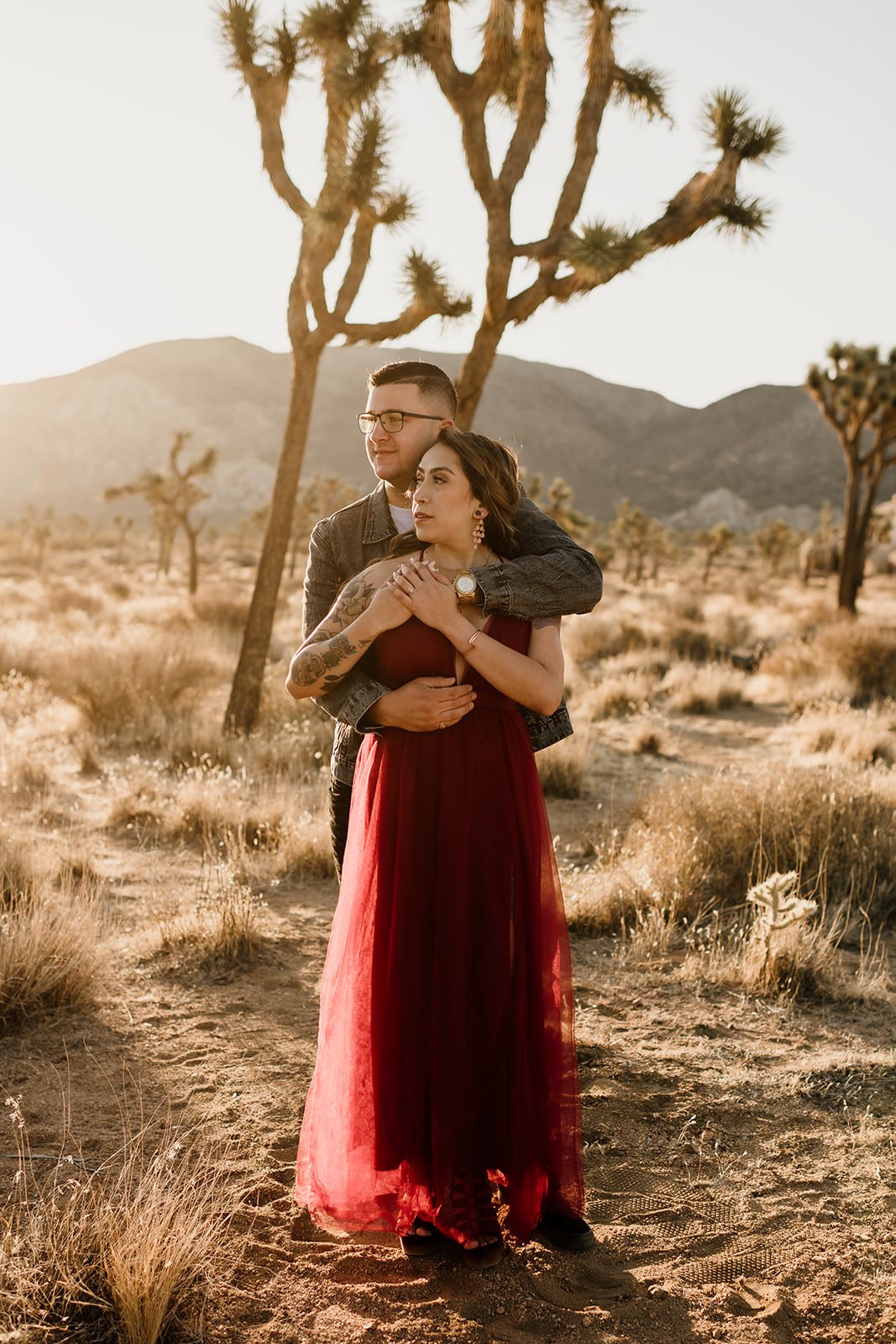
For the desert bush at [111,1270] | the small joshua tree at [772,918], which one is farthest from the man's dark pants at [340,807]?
the small joshua tree at [772,918]

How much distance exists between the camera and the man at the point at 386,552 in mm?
2486

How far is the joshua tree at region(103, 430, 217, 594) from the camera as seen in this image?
26.4 m

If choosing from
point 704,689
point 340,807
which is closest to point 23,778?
Result: point 340,807

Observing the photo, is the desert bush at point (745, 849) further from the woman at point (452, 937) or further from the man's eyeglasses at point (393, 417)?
the man's eyeglasses at point (393, 417)

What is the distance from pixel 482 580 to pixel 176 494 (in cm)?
2757

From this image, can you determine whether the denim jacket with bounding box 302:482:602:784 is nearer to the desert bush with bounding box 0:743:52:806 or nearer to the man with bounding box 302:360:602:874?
the man with bounding box 302:360:602:874

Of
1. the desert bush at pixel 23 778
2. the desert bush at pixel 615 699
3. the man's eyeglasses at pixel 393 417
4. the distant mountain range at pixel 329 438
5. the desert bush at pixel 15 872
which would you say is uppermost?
the distant mountain range at pixel 329 438

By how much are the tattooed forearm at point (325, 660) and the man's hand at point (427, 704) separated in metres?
0.14

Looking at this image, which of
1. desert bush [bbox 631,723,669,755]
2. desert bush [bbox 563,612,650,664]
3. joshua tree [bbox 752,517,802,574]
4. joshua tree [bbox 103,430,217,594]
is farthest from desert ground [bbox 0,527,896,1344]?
joshua tree [bbox 752,517,802,574]

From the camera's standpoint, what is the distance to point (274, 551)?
9.24 metres

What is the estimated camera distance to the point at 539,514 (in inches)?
112

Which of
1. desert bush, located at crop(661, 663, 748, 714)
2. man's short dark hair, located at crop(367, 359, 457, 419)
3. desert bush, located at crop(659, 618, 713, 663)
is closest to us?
man's short dark hair, located at crop(367, 359, 457, 419)

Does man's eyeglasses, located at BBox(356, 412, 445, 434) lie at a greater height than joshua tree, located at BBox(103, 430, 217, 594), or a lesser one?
lesser

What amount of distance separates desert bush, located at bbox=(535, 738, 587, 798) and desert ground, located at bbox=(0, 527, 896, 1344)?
0.02 metres
